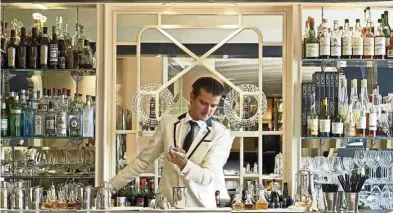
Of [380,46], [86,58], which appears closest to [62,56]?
[86,58]

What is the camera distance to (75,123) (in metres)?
4.12

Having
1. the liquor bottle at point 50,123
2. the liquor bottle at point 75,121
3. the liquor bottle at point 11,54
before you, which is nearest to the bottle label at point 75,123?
the liquor bottle at point 75,121

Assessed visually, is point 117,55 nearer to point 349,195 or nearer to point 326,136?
point 326,136

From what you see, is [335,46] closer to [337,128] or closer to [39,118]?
[337,128]

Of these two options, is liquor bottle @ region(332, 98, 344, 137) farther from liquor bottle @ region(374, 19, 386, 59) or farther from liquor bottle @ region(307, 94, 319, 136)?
liquor bottle @ region(374, 19, 386, 59)

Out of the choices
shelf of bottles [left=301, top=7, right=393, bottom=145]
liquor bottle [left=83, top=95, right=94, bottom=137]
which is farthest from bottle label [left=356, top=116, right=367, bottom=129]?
liquor bottle [left=83, top=95, right=94, bottom=137]

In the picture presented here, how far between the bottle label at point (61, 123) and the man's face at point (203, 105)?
77 centimetres

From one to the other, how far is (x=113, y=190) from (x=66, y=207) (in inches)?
40.3

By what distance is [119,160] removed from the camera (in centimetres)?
420

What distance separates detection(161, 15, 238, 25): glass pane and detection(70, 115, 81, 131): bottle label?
0.79 m

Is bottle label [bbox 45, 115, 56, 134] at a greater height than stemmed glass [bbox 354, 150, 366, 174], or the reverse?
bottle label [bbox 45, 115, 56, 134]

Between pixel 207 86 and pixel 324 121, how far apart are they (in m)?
0.74

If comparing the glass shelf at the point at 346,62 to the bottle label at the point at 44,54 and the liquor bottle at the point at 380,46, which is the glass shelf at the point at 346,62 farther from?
the bottle label at the point at 44,54

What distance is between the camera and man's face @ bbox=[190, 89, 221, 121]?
4.19 meters
